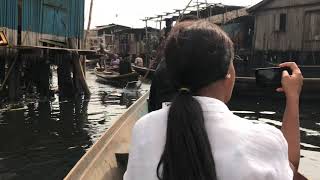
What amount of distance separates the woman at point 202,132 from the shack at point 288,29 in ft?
62.5

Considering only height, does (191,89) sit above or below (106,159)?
above

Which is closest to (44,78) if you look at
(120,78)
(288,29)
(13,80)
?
(13,80)

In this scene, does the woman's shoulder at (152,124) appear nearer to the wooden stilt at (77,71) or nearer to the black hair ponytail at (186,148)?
the black hair ponytail at (186,148)

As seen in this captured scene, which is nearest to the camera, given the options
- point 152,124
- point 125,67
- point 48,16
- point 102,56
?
point 152,124

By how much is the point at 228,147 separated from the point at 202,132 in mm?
84

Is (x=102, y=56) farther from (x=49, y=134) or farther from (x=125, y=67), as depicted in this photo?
(x=49, y=134)

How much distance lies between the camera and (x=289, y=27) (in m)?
21.0

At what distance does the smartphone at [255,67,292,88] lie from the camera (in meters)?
1.93

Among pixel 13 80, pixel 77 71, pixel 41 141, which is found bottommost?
pixel 41 141

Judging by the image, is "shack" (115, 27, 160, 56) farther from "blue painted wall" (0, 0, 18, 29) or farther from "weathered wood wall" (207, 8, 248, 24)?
"blue painted wall" (0, 0, 18, 29)

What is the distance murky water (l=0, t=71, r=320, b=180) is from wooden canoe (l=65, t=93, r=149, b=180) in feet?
7.48

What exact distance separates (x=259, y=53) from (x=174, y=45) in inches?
819

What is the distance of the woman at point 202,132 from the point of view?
1.37 meters

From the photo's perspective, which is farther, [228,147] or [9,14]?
[9,14]
